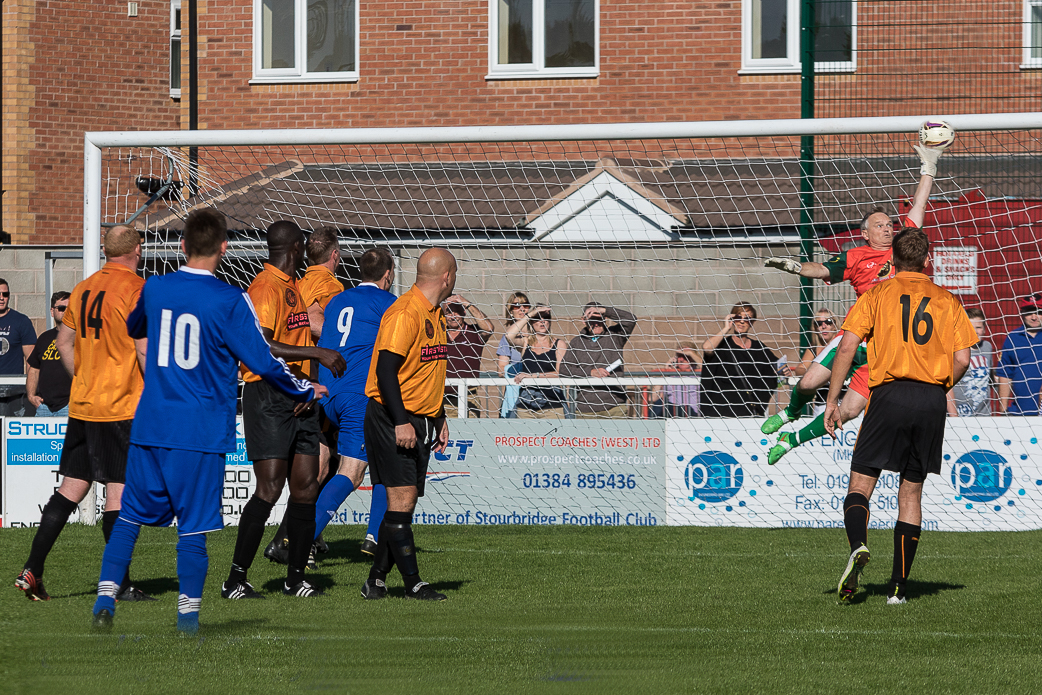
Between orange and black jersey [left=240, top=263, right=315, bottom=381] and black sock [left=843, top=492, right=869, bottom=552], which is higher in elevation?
orange and black jersey [left=240, top=263, right=315, bottom=381]

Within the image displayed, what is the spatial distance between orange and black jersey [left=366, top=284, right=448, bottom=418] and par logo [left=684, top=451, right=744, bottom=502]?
4.39 meters

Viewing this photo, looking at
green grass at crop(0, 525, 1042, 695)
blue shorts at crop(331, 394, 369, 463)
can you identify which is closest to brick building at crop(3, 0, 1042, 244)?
green grass at crop(0, 525, 1042, 695)

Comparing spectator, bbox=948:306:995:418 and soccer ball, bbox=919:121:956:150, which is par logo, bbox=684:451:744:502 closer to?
spectator, bbox=948:306:995:418

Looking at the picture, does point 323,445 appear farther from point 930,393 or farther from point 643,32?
point 643,32

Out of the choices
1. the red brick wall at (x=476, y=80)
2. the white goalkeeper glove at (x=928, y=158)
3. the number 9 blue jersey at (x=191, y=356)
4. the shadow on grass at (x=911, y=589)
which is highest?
the red brick wall at (x=476, y=80)

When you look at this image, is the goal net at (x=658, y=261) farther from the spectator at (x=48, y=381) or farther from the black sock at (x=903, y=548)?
the black sock at (x=903, y=548)

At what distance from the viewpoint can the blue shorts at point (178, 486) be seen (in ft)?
17.1

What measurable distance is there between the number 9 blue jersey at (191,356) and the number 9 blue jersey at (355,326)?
2.44 m

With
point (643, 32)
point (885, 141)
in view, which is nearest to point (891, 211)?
point (885, 141)

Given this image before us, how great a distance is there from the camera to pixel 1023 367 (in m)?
10.8

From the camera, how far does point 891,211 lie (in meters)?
12.7

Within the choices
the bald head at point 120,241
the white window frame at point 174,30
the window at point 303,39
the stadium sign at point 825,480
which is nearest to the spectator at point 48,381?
the bald head at point 120,241

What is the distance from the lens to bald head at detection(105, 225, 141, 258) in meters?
6.67

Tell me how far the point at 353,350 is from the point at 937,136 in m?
4.10
